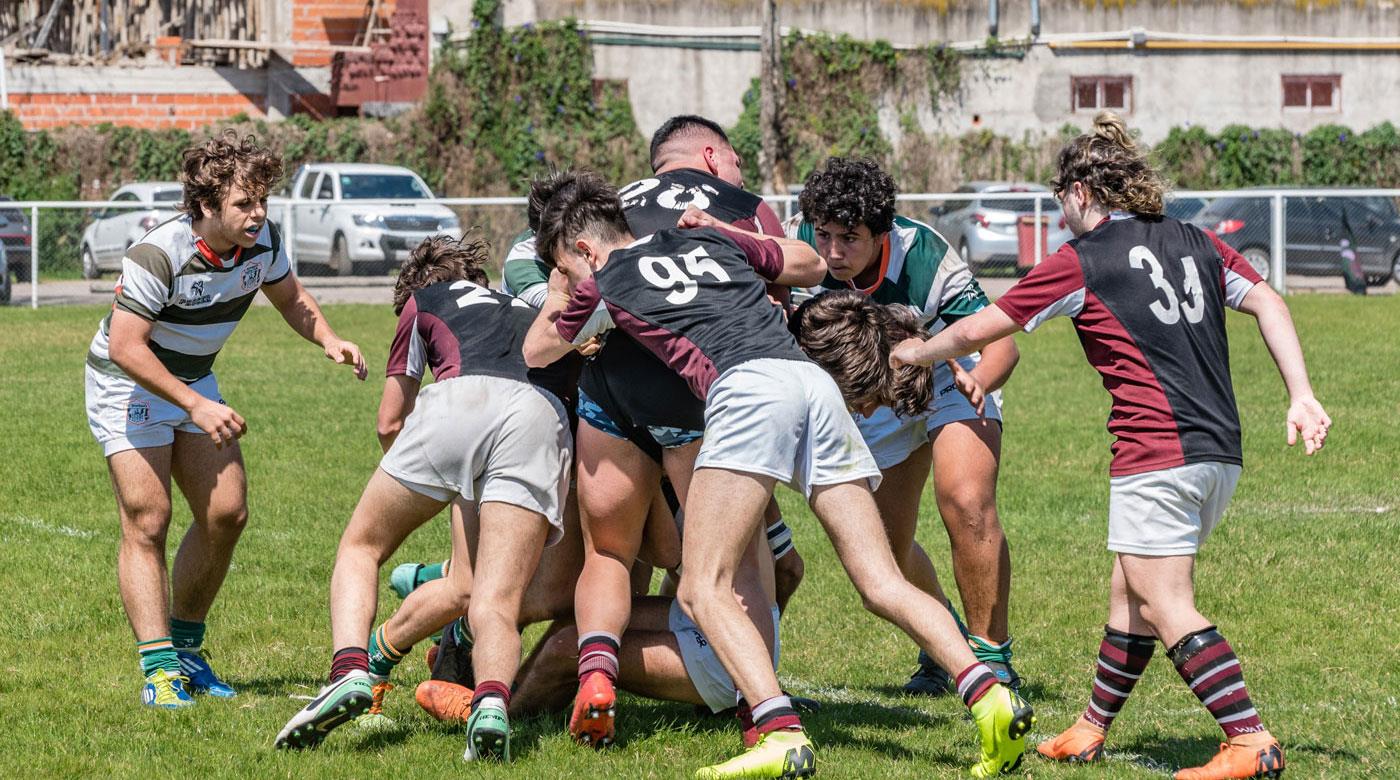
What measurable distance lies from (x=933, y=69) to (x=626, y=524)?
27.8 m

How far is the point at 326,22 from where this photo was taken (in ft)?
116

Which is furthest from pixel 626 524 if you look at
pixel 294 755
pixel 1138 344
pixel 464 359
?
pixel 1138 344

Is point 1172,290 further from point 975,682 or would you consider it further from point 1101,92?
point 1101,92

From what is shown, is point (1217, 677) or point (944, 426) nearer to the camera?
point (1217, 677)

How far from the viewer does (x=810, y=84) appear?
31.6m

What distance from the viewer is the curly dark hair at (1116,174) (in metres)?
4.81

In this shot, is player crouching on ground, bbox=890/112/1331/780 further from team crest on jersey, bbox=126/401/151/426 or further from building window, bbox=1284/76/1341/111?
building window, bbox=1284/76/1341/111

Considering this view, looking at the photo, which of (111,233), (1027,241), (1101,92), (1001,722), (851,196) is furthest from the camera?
(1101,92)

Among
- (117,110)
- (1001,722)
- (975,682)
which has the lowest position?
(1001,722)

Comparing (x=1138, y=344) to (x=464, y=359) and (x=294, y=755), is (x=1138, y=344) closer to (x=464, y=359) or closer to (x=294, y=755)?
(x=464, y=359)

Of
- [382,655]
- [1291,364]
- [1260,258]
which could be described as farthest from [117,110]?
[1291,364]

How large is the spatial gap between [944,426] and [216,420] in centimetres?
256

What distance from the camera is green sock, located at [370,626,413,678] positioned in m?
5.57

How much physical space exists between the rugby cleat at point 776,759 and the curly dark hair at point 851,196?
185cm
